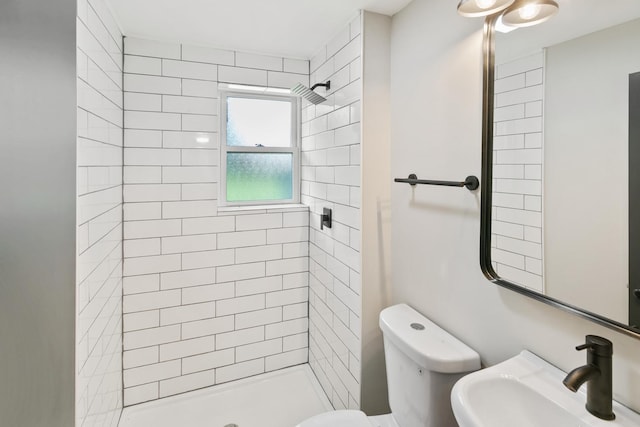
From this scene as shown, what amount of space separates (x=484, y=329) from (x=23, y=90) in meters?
1.33

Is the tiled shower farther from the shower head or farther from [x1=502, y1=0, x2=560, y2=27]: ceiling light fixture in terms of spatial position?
[x1=502, y1=0, x2=560, y2=27]: ceiling light fixture

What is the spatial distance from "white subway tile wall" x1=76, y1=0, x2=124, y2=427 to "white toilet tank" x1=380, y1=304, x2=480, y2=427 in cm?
112

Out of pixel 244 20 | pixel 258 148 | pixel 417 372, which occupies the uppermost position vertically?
pixel 244 20

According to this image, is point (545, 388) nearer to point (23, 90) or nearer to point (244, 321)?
point (23, 90)

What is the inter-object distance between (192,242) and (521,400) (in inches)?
71.2

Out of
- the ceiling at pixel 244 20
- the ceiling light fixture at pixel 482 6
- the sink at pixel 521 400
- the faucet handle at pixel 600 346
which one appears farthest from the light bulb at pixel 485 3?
the sink at pixel 521 400

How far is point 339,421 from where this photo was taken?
4.16 ft

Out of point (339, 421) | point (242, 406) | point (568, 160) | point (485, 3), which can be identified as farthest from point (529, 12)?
point (242, 406)

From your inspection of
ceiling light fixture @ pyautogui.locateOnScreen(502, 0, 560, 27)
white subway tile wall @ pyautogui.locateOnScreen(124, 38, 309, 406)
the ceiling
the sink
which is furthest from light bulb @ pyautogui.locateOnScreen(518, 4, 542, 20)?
white subway tile wall @ pyautogui.locateOnScreen(124, 38, 309, 406)

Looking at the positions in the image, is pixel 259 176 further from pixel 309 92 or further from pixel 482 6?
pixel 482 6

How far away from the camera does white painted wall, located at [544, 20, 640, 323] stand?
75 centimetres

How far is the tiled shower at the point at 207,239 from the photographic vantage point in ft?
Answer: 5.38

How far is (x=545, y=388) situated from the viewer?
0.86m

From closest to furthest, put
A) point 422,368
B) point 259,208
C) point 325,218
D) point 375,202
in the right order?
point 422,368 → point 375,202 → point 325,218 → point 259,208
